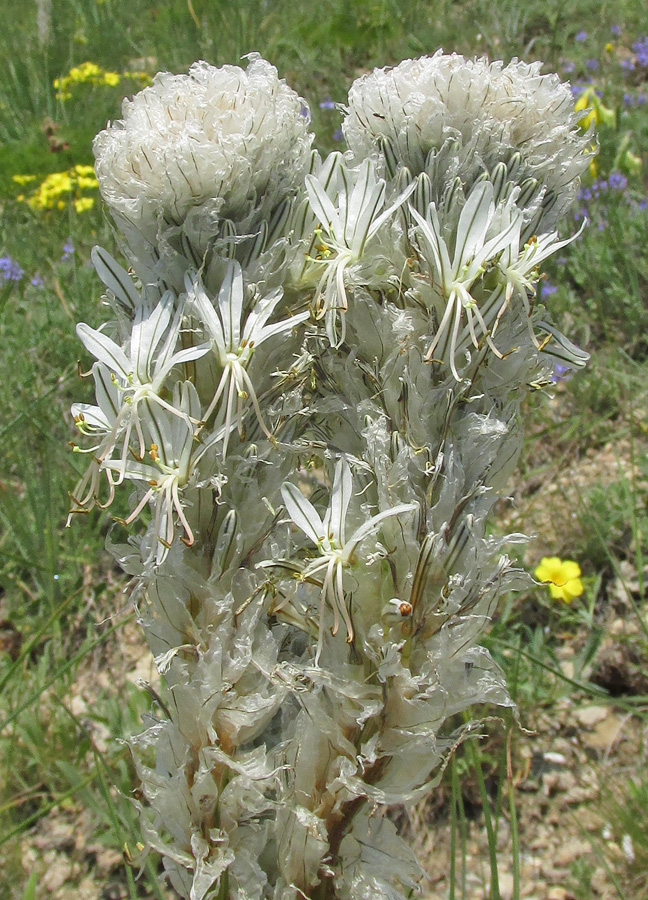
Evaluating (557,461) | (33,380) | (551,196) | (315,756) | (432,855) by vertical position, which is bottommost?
(432,855)

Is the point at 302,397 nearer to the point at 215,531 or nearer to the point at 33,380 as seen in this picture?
the point at 215,531

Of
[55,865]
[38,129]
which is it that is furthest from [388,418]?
[38,129]

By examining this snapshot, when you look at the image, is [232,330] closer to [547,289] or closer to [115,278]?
[115,278]

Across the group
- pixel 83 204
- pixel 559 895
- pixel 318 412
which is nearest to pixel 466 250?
pixel 318 412

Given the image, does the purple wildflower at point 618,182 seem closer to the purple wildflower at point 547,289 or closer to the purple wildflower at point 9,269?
the purple wildflower at point 547,289

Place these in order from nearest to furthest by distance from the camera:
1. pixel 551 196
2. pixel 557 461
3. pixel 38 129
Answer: pixel 551 196 < pixel 557 461 < pixel 38 129

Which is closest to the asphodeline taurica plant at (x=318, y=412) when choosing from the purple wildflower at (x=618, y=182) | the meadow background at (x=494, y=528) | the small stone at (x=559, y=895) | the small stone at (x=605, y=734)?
the meadow background at (x=494, y=528)

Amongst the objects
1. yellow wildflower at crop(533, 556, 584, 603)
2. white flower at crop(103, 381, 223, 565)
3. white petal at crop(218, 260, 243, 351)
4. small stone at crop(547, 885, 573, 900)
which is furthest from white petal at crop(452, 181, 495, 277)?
small stone at crop(547, 885, 573, 900)

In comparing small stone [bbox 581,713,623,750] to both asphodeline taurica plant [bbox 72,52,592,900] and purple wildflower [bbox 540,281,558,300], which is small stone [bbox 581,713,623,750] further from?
purple wildflower [bbox 540,281,558,300]
